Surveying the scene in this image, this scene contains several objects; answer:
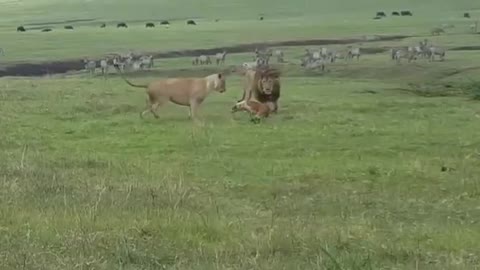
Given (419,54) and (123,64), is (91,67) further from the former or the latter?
(419,54)

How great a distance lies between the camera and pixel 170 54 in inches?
1542

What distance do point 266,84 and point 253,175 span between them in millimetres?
6580

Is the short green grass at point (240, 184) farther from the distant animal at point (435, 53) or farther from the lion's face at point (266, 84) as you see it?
the distant animal at point (435, 53)

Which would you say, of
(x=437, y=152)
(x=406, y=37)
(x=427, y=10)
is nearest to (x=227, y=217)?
(x=437, y=152)

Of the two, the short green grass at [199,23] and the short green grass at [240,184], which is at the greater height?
the short green grass at [240,184]

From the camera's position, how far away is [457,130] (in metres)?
15.9

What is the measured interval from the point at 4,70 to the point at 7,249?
28.1 m

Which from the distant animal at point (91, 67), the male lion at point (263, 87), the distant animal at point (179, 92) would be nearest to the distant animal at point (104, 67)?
the distant animal at point (91, 67)

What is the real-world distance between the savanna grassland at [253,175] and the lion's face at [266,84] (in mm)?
620

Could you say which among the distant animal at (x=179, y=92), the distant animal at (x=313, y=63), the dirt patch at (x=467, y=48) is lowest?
the dirt patch at (x=467, y=48)

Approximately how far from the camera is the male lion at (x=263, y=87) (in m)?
18.5

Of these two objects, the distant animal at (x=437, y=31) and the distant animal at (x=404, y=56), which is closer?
the distant animal at (x=404, y=56)

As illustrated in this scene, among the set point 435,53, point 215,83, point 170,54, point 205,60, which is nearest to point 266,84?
point 215,83

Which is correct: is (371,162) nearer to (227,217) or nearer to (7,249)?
(227,217)
